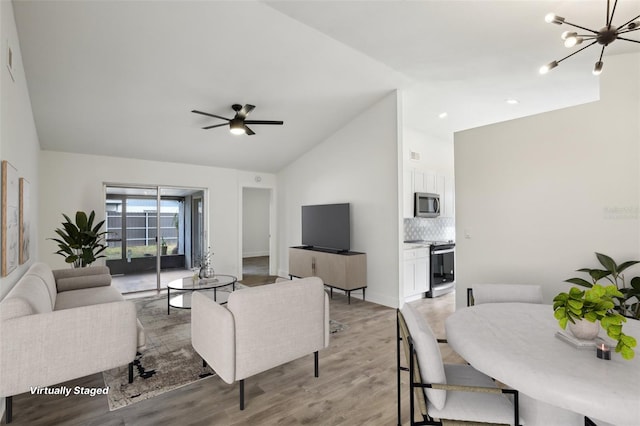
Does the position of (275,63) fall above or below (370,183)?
above

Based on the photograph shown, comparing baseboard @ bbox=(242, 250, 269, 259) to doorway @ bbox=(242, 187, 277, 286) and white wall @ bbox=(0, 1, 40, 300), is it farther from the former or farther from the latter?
white wall @ bbox=(0, 1, 40, 300)

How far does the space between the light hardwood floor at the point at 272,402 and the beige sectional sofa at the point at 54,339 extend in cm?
29

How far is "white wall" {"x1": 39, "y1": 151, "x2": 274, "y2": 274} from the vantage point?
491 cm

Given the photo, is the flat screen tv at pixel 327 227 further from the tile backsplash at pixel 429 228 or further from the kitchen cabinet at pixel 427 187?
the tile backsplash at pixel 429 228

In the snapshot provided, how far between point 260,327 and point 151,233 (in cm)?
465

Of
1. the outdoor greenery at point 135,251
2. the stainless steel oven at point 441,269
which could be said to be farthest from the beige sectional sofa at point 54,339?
the stainless steel oven at point 441,269

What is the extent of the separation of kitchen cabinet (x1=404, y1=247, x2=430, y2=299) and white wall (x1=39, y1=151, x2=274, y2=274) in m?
3.77

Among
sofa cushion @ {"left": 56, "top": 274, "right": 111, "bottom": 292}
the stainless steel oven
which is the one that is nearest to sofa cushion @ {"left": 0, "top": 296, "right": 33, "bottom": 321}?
sofa cushion @ {"left": 56, "top": 274, "right": 111, "bottom": 292}

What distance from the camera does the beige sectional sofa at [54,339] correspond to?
75.8 inches

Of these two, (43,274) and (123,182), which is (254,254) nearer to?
(123,182)

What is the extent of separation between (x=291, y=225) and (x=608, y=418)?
612 centimetres

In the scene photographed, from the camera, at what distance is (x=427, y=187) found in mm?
5828

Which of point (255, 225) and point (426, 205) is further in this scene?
point (255, 225)

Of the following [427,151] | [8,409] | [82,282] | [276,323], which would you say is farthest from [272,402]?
[427,151]
